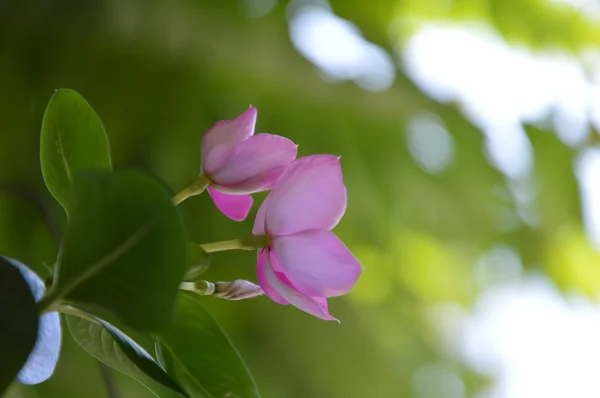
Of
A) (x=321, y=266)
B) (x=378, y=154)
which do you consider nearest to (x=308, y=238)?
(x=321, y=266)

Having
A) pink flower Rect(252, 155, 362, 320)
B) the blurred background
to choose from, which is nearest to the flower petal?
pink flower Rect(252, 155, 362, 320)

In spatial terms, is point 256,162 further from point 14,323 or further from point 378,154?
point 378,154

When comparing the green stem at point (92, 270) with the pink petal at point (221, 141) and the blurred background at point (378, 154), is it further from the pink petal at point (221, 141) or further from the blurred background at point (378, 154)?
the blurred background at point (378, 154)

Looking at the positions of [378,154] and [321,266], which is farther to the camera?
[378,154]

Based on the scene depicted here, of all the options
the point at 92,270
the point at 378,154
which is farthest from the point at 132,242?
the point at 378,154

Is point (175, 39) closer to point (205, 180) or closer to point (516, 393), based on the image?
point (205, 180)

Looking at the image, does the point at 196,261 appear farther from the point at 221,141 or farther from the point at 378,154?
the point at 378,154

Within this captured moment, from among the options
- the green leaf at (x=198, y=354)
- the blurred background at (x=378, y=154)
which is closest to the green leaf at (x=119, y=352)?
the green leaf at (x=198, y=354)
